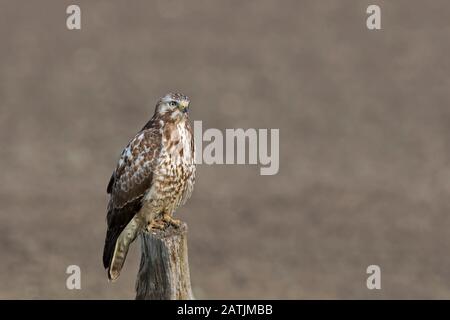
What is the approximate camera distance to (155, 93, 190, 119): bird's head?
481 inches

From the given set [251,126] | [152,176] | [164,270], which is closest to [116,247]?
[152,176]

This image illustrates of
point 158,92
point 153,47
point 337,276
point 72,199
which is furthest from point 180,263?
point 153,47

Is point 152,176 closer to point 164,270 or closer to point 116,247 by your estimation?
point 116,247

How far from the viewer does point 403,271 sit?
22406 mm

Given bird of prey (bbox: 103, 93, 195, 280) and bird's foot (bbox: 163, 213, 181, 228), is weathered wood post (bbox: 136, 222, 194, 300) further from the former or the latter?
bird of prey (bbox: 103, 93, 195, 280)

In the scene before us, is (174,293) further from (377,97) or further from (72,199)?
(377,97)

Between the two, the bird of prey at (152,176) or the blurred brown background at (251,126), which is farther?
the blurred brown background at (251,126)

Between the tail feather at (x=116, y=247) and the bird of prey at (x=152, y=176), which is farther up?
the bird of prey at (x=152, y=176)

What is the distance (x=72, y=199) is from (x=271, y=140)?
6483 mm

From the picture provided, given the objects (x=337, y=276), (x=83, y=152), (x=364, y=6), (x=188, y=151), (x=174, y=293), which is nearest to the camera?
(x=174, y=293)

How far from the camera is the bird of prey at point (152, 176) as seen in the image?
12367 mm

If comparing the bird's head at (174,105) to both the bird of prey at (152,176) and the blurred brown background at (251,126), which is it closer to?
the bird of prey at (152,176)

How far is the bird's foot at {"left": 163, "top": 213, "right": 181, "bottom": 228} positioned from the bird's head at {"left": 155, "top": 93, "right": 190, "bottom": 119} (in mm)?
1170

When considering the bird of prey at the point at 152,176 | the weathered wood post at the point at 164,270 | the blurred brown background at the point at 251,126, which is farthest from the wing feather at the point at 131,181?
the blurred brown background at the point at 251,126
